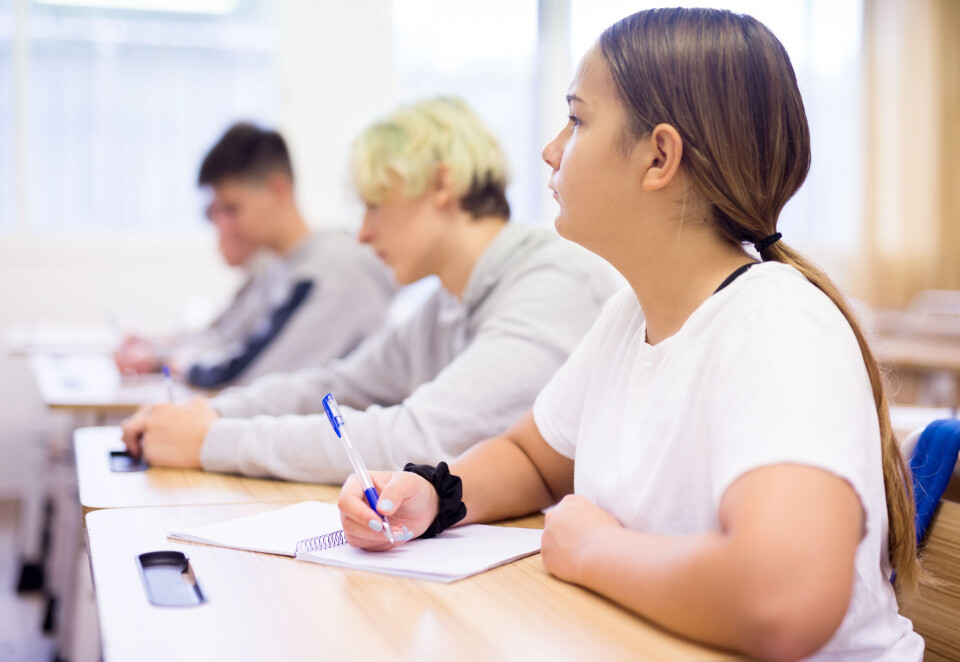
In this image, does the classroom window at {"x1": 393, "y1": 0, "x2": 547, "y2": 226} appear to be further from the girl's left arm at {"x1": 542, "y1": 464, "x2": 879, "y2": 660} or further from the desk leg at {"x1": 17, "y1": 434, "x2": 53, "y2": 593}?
the girl's left arm at {"x1": 542, "y1": 464, "x2": 879, "y2": 660}

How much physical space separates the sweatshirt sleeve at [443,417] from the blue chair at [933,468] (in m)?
0.56

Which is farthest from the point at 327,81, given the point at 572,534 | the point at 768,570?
the point at 768,570

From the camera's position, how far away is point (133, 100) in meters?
4.61

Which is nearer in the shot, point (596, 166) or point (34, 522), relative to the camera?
point (596, 166)

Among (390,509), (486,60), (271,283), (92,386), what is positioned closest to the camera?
(390,509)

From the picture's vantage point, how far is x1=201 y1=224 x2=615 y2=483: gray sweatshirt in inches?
55.2

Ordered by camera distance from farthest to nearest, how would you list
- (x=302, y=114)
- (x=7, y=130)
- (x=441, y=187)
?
(x=302, y=114) → (x=7, y=130) → (x=441, y=187)

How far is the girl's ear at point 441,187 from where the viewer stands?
1838 millimetres

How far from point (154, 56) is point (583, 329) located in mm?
3738

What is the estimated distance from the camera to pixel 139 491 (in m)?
1.30

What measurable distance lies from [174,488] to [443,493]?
1.47ft

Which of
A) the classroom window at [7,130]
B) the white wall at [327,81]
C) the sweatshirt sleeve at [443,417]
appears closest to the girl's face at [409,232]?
the sweatshirt sleeve at [443,417]

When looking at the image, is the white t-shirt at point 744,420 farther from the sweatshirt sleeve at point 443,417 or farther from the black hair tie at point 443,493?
the sweatshirt sleeve at point 443,417

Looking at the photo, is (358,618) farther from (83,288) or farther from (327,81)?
(327,81)
